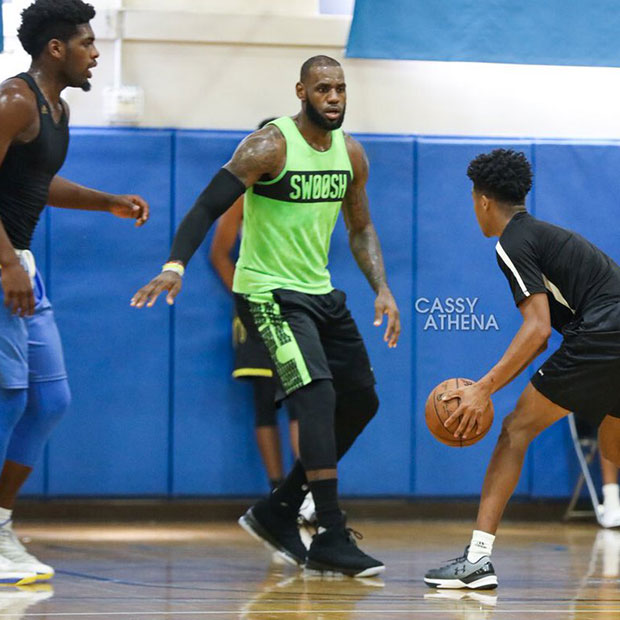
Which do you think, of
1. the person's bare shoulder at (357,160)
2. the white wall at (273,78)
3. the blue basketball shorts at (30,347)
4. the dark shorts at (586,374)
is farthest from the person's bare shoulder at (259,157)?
the white wall at (273,78)

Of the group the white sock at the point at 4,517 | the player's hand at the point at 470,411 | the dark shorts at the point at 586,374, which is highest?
the dark shorts at the point at 586,374

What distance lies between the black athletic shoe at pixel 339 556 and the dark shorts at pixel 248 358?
1817 mm

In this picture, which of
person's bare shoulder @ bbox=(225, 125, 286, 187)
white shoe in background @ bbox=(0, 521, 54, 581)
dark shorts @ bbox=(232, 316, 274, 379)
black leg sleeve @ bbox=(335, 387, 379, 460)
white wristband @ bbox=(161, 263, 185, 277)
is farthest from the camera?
dark shorts @ bbox=(232, 316, 274, 379)

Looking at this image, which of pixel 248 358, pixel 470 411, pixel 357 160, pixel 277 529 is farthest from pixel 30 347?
pixel 248 358

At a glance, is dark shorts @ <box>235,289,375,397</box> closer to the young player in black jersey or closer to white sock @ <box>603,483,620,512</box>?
the young player in black jersey

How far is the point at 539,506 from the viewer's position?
285 inches

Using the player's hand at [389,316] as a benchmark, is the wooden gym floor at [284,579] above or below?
below

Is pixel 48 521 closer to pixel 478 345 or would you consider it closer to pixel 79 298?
pixel 79 298

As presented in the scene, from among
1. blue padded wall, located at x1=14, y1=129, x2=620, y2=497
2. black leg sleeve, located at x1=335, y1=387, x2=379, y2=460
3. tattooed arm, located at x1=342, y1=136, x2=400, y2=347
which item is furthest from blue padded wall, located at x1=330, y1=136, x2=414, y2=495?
black leg sleeve, located at x1=335, y1=387, x2=379, y2=460

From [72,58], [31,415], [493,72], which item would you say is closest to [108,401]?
[31,415]

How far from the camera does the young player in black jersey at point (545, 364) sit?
458 centimetres

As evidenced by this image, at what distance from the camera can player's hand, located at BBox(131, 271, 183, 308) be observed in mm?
4371

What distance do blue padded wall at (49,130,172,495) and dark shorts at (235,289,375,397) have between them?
1.71 meters

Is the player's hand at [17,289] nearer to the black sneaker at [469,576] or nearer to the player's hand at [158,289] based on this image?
the player's hand at [158,289]
